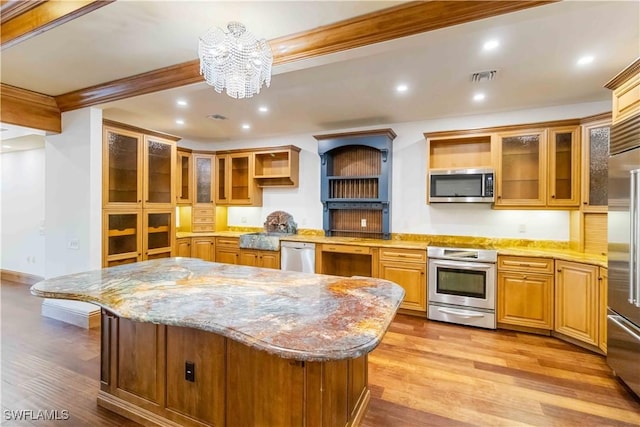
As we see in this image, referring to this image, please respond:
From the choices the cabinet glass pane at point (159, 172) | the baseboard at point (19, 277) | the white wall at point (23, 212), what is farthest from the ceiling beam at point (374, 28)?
the baseboard at point (19, 277)

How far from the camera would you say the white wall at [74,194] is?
3545 millimetres

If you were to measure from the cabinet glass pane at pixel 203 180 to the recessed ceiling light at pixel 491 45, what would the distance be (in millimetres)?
4744

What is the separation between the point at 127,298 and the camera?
1662 mm

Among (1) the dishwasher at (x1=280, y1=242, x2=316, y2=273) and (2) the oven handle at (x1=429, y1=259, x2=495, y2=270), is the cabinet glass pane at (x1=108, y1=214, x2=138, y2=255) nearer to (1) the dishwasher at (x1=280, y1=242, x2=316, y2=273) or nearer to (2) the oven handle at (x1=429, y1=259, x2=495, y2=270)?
(1) the dishwasher at (x1=280, y1=242, x2=316, y2=273)

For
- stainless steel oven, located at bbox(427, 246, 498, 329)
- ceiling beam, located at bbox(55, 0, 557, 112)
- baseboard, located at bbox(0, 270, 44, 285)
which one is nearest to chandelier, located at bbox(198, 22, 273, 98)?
ceiling beam, located at bbox(55, 0, 557, 112)

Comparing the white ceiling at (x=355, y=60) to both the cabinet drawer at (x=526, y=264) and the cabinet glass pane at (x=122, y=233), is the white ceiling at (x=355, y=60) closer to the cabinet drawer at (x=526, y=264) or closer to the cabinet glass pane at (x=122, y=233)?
the cabinet glass pane at (x=122, y=233)

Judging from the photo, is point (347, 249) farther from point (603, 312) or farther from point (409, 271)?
point (603, 312)

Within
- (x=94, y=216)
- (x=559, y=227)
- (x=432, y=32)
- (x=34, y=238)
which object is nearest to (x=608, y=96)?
(x=559, y=227)

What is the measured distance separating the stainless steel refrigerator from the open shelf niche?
2.47 meters

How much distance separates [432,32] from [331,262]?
11.2 feet

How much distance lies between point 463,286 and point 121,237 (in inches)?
173

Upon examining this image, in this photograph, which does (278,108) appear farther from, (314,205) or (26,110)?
(26,110)

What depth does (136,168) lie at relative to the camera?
3971 millimetres

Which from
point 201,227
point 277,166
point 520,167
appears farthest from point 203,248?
point 520,167
